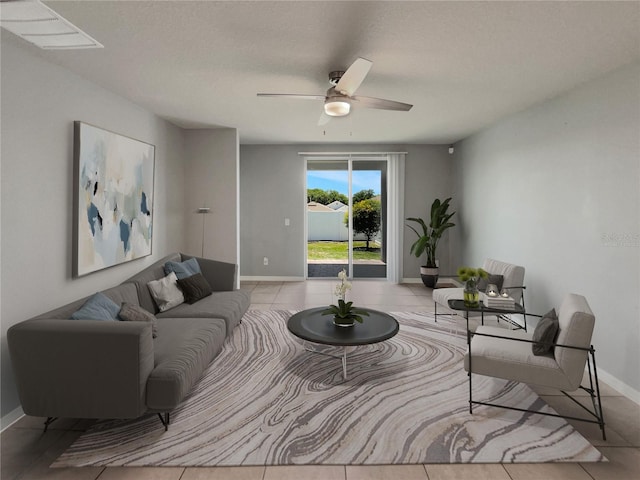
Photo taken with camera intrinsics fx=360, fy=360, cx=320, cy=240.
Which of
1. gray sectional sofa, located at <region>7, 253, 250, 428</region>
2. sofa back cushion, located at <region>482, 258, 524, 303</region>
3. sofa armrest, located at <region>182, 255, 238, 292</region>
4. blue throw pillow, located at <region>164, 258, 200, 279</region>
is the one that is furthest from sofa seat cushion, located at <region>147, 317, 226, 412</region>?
sofa back cushion, located at <region>482, 258, 524, 303</region>

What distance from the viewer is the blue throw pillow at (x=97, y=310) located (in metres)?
2.58

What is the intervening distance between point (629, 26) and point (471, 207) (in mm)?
4032

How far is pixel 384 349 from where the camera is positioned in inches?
149

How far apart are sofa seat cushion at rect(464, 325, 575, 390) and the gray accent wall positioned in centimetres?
459

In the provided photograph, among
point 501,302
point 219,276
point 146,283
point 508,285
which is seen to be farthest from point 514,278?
point 146,283

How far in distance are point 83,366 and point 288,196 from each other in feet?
17.1

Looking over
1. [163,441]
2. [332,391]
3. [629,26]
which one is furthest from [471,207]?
[163,441]

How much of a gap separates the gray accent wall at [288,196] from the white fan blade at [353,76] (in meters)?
4.09

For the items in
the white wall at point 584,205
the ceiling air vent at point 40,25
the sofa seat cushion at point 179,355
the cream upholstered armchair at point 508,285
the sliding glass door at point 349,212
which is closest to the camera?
the ceiling air vent at point 40,25

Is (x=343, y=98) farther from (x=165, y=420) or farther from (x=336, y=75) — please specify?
(x=165, y=420)

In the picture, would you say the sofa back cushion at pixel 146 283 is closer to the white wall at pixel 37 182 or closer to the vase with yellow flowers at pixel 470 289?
the white wall at pixel 37 182

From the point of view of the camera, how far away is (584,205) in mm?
3445

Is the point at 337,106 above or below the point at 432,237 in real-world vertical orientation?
above

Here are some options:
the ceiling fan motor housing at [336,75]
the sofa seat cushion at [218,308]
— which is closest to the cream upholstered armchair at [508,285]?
the sofa seat cushion at [218,308]
